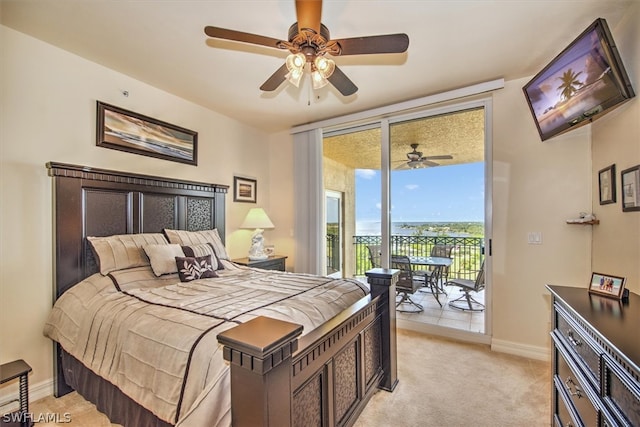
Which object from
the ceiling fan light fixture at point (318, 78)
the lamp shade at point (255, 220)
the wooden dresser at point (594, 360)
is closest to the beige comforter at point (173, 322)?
the wooden dresser at point (594, 360)

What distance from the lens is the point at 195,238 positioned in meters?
2.99

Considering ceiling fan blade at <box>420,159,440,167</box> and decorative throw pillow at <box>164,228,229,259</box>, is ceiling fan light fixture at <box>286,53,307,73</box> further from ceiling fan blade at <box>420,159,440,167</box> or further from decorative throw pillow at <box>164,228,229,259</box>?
ceiling fan blade at <box>420,159,440,167</box>

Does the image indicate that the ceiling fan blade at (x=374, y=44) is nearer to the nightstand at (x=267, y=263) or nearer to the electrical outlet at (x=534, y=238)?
the electrical outlet at (x=534, y=238)

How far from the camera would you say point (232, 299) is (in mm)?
1820

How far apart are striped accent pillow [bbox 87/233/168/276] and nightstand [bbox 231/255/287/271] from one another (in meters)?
1.21

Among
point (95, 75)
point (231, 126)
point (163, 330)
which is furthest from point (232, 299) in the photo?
point (231, 126)

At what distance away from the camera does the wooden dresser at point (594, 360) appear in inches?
37.2

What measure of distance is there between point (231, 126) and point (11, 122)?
87.9 inches

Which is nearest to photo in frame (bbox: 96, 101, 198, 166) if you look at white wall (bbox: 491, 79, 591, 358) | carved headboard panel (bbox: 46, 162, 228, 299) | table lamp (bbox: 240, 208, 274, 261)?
carved headboard panel (bbox: 46, 162, 228, 299)

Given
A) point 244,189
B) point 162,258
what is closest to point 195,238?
point 162,258

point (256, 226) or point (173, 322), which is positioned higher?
point (256, 226)

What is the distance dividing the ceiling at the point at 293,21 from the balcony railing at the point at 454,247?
5.91 ft

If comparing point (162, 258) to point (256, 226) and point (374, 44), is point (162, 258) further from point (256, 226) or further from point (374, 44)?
point (374, 44)

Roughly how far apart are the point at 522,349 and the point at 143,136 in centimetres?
440
